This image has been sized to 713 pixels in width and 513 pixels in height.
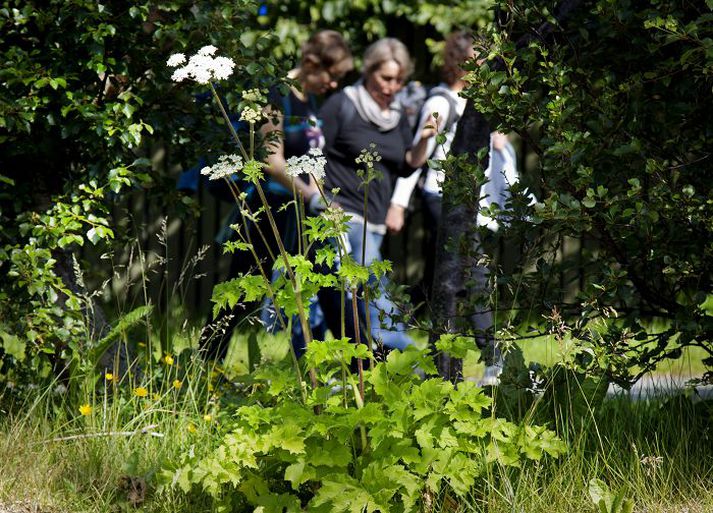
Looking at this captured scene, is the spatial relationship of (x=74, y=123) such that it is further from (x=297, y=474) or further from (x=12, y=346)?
(x=297, y=474)

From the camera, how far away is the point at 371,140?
5781mm

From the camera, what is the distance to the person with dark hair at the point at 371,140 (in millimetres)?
5805

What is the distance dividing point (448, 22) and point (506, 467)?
5556 millimetres

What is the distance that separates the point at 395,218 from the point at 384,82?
0.76 meters

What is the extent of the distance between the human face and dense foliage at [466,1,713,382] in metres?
2.22

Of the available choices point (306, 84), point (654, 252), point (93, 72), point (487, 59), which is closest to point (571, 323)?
point (654, 252)

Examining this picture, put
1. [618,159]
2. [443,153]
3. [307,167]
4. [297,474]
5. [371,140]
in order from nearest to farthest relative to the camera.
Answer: [307,167] < [297,474] < [618,159] < [371,140] < [443,153]

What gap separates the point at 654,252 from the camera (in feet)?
11.4

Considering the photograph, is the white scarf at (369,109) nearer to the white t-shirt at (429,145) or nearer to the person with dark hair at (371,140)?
the person with dark hair at (371,140)

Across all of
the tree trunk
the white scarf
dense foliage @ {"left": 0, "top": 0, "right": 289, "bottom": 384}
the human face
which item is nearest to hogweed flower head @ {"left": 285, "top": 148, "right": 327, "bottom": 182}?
the tree trunk

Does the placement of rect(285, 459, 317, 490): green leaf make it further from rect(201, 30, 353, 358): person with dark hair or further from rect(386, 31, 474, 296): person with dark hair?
rect(386, 31, 474, 296): person with dark hair

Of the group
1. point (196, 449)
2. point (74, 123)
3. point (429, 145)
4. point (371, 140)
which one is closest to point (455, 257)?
point (196, 449)

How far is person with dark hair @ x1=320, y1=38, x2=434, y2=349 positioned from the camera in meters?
5.80

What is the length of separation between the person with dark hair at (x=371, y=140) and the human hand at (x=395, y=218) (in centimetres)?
16
